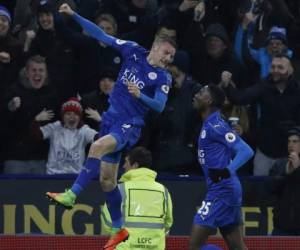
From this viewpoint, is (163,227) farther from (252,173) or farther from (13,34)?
(13,34)

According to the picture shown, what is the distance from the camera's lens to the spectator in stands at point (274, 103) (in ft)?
50.3

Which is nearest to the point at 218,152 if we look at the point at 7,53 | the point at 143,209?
the point at 143,209

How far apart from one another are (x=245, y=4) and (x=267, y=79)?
1828 millimetres

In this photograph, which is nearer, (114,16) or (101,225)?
(101,225)

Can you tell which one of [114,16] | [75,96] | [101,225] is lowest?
[101,225]

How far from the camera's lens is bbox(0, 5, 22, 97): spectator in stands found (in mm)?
15727

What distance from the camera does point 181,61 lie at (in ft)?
51.1

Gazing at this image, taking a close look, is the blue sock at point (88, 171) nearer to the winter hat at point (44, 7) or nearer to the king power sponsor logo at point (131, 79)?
the king power sponsor logo at point (131, 79)

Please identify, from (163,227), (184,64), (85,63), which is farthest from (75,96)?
(163,227)

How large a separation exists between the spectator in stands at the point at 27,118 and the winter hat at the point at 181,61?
1.51 meters

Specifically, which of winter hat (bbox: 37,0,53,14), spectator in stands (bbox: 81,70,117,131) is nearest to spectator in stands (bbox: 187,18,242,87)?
spectator in stands (bbox: 81,70,117,131)

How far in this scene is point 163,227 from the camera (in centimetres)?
1210

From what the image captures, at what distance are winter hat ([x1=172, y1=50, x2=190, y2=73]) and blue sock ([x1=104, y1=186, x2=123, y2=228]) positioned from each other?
3.12 metres

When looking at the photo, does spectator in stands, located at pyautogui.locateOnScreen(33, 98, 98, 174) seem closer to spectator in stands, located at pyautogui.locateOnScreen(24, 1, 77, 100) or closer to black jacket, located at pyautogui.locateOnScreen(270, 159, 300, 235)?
spectator in stands, located at pyautogui.locateOnScreen(24, 1, 77, 100)
